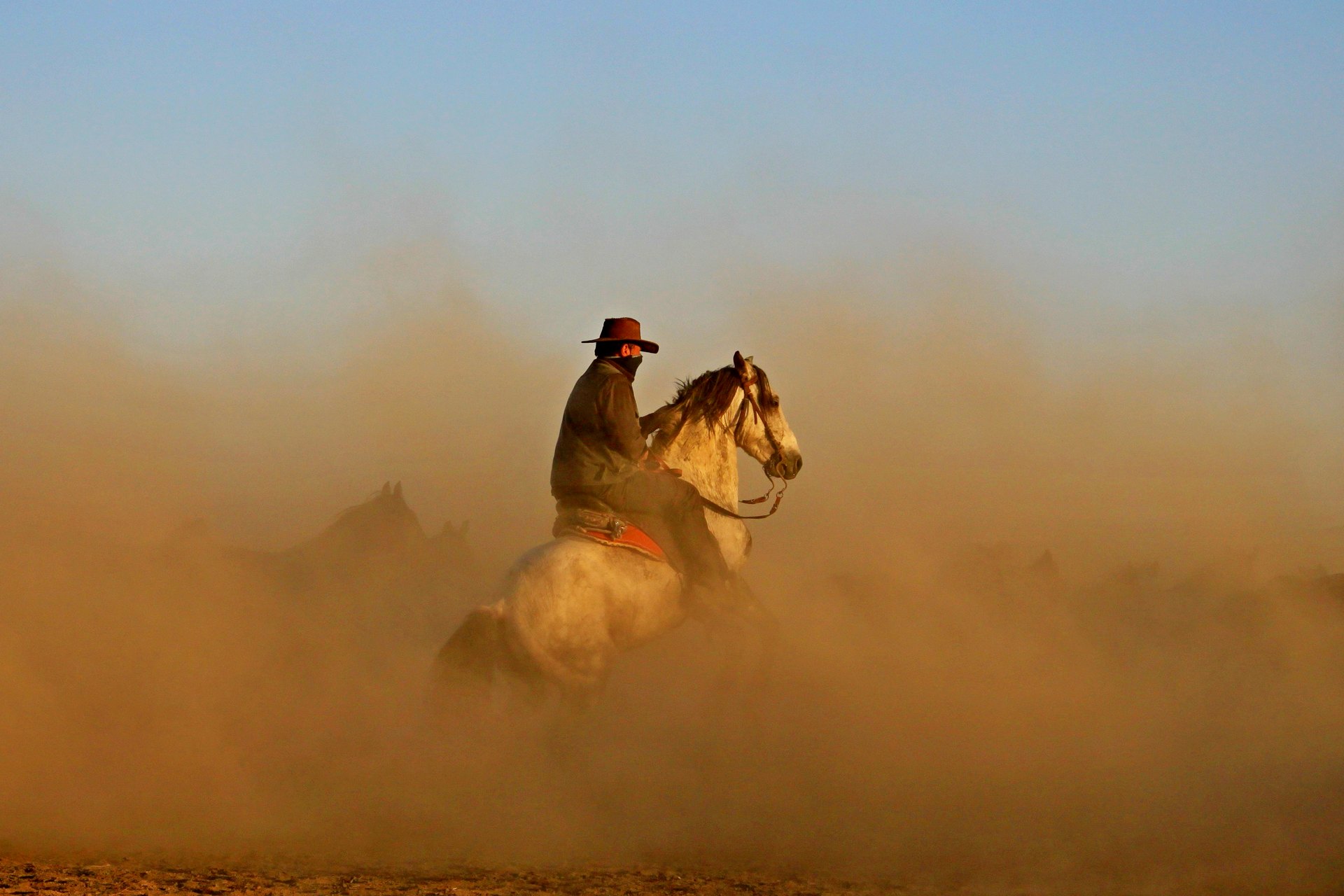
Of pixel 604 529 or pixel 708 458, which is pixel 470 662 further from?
pixel 708 458

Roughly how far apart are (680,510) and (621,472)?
20.9 inches

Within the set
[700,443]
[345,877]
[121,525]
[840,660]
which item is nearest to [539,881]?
[345,877]

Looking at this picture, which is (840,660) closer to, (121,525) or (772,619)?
(772,619)

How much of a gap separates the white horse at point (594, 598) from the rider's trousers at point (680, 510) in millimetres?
201

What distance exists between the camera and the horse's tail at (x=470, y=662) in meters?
9.54

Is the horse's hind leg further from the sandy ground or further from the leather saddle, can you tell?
the sandy ground

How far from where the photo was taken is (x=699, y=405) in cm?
1072

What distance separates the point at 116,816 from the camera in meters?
9.50

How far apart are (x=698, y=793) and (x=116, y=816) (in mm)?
4212

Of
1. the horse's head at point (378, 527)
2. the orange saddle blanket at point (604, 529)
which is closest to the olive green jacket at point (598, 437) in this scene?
the orange saddle blanket at point (604, 529)

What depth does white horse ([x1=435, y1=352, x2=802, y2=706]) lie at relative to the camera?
957cm

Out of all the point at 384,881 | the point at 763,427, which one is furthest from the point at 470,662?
the point at 763,427

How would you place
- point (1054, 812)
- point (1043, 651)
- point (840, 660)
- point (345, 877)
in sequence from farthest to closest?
1. point (1043, 651)
2. point (840, 660)
3. point (1054, 812)
4. point (345, 877)

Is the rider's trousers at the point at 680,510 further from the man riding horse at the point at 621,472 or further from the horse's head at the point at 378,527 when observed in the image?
the horse's head at the point at 378,527
